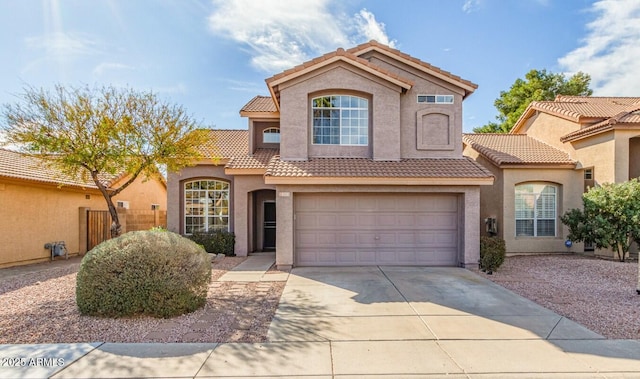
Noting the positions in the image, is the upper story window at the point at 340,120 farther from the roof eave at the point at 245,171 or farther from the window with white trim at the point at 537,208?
the window with white trim at the point at 537,208

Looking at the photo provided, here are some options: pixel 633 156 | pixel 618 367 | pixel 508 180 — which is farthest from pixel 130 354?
pixel 633 156

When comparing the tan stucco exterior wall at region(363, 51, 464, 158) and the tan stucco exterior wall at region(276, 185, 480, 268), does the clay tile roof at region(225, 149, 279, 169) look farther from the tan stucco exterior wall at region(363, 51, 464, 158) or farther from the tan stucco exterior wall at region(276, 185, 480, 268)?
the tan stucco exterior wall at region(363, 51, 464, 158)

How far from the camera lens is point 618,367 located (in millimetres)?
4801

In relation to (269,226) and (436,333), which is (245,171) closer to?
(269,226)

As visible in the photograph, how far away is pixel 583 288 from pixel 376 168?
6415 millimetres

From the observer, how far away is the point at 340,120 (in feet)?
41.7

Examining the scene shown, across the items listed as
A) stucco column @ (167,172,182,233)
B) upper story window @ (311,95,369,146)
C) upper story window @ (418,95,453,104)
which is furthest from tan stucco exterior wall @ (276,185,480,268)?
stucco column @ (167,172,182,233)

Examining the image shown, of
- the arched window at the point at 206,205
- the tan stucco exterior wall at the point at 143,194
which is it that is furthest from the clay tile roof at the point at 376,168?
the tan stucco exterior wall at the point at 143,194

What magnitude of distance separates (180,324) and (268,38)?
38.0 ft

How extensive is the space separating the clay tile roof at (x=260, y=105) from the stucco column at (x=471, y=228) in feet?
29.3

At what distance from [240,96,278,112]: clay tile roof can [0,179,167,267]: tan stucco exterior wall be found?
809cm

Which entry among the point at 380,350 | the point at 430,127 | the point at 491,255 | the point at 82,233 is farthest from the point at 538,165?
the point at 82,233

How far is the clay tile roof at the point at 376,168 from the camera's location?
11.2m

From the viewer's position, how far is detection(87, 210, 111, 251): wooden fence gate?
16234mm
